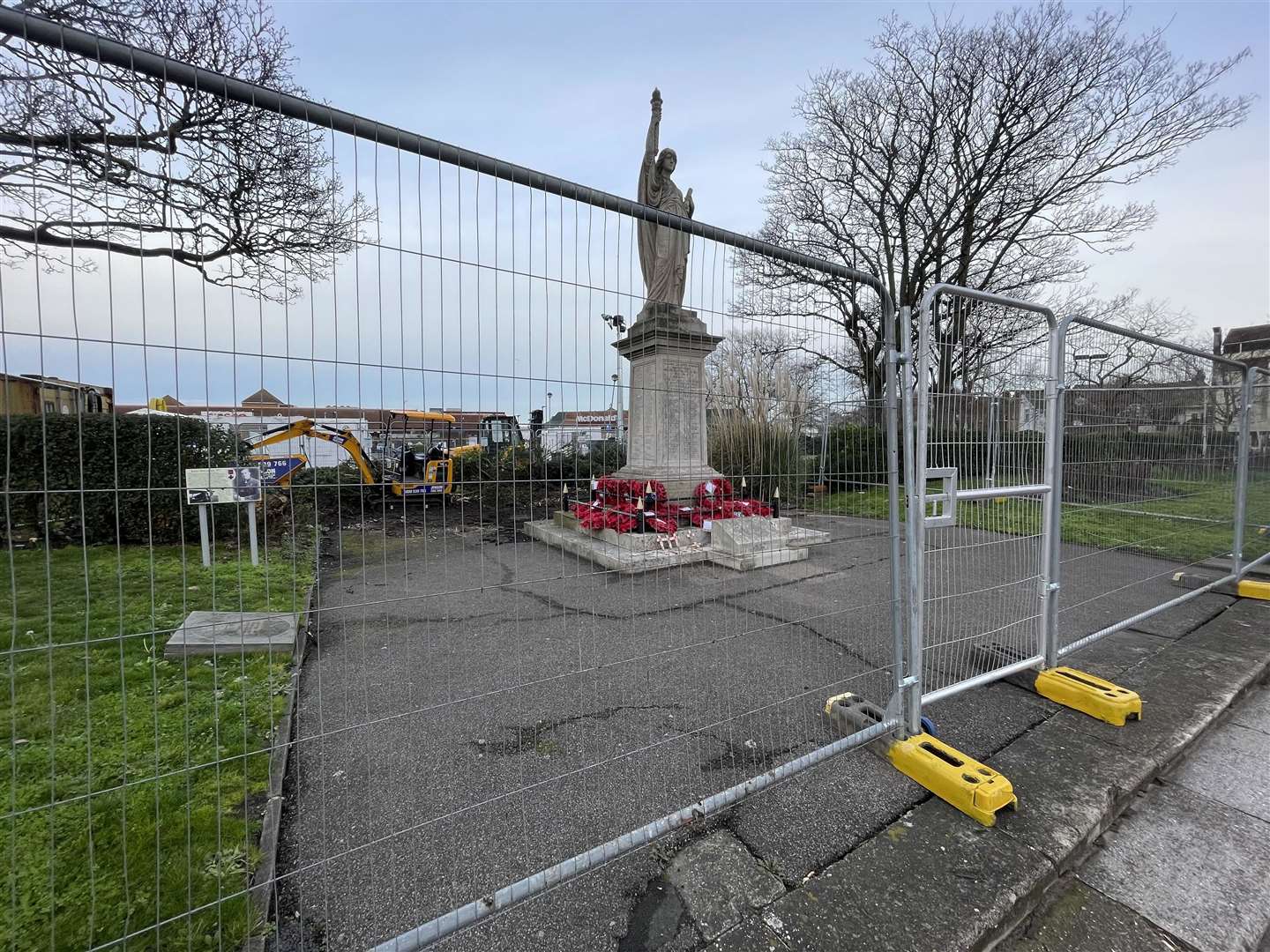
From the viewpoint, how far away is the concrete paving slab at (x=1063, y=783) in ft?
6.73

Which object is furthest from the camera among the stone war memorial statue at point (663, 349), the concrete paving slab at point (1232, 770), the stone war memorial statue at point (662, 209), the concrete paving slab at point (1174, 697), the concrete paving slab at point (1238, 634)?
the stone war memorial statue at point (662, 209)

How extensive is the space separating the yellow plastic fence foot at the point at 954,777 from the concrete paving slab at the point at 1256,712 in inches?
77.6

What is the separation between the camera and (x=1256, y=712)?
3.12 meters

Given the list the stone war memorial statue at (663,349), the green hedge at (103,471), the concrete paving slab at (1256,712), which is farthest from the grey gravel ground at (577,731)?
the stone war memorial statue at (663,349)

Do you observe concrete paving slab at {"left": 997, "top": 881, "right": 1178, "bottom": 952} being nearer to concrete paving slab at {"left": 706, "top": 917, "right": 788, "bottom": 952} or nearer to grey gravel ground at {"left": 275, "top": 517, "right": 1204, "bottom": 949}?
grey gravel ground at {"left": 275, "top": 517, "right": 1204, "bottom": 949}

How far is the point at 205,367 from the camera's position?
148cm

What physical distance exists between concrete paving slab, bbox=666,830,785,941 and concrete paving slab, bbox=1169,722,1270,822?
2170mm

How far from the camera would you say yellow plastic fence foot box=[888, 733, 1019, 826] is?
2.11 meters

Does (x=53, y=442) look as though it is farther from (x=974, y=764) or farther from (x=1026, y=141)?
(x=1026, y=141)

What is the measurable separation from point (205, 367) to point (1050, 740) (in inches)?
146

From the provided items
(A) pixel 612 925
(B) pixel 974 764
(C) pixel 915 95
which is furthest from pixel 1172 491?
(C) pixel 915 95

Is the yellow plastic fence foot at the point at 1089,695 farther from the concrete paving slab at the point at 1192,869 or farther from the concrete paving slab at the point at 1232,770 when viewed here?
the concrete paving slab at the point at 1192,869

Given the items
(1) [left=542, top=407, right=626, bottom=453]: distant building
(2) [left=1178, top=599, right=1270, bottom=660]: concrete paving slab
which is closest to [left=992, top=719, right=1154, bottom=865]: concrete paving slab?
(2) [left=1178, top=599, right=1270, bottom=660]: concrete paving slab

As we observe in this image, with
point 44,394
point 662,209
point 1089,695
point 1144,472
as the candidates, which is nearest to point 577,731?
point 44,394
